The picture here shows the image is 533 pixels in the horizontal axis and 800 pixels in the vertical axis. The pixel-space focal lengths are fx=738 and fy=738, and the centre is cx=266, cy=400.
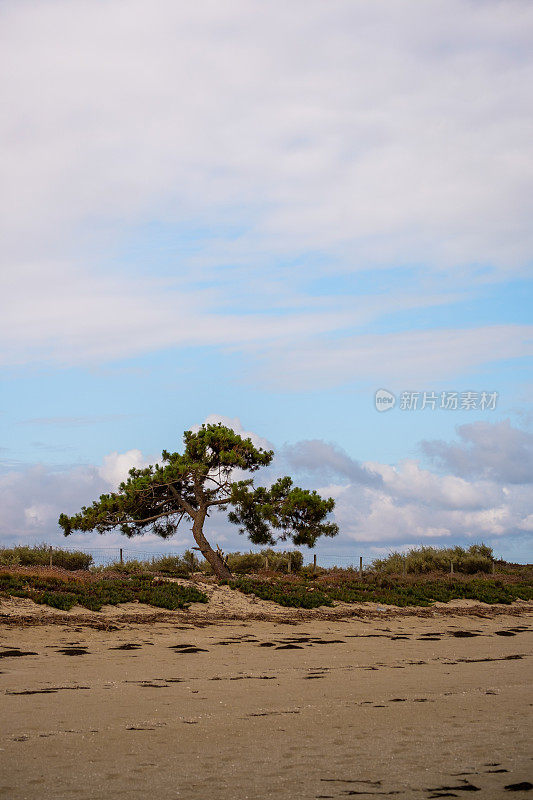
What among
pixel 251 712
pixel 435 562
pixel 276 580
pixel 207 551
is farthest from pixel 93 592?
pixel 435 562

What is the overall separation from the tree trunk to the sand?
10593 mm

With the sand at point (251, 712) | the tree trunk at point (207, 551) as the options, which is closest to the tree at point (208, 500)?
the tree trunk at point (207, 551)

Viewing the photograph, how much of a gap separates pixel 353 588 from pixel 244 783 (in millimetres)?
25314

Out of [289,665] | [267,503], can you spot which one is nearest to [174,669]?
[289,665]

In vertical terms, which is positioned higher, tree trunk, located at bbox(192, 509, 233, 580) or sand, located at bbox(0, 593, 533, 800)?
tree trunk, located at bbox(192, 509, 233, 580)

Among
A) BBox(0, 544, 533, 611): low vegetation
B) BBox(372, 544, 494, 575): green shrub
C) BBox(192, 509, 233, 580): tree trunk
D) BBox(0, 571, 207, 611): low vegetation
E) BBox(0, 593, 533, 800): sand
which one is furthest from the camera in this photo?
BBox(372, 544, 494, 575): green shrub

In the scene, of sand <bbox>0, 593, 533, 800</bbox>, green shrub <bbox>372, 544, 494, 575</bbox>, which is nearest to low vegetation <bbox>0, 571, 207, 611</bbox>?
sand <bbox>0, 593, 533, 800</bbox>

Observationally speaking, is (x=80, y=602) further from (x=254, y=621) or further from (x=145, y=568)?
(x=145, y=568)

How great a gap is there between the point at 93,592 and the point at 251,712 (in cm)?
1468

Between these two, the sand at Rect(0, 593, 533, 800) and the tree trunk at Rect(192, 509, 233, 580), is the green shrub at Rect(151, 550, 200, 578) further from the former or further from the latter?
the sand at Rect(0, 593, 533, 800)

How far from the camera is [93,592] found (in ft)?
77.2

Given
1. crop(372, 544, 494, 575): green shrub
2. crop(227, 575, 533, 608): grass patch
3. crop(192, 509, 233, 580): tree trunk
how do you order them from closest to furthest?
crop(227, 575, 533, 608): grass patch
crop(192, 509, 233, 580): tree trunk
crop(372, 544, 494, 575): green shrub

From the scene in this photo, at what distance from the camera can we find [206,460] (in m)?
32.0

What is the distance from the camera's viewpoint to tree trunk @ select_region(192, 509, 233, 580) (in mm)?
31109
